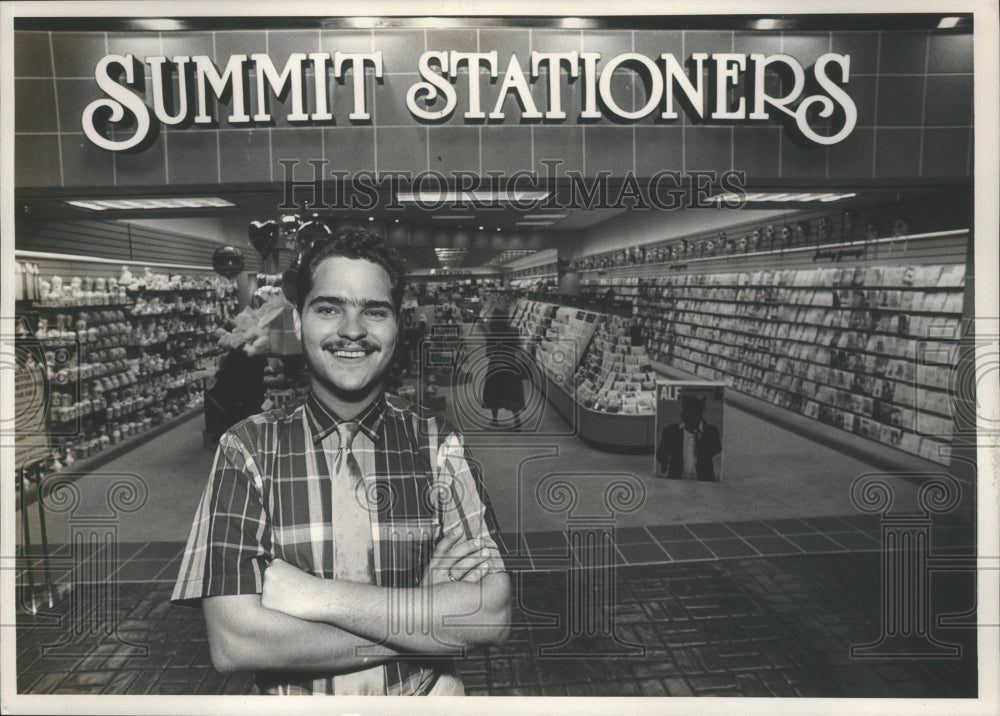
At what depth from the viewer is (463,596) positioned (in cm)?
204

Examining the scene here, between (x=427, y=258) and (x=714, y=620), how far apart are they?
2.76m

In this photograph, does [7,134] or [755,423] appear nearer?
[7,134]

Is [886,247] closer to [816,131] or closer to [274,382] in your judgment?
[816,131]

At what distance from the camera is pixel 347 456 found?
2.34 m

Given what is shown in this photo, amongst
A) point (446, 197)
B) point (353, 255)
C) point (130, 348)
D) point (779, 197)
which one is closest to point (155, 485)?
point (130, 348)

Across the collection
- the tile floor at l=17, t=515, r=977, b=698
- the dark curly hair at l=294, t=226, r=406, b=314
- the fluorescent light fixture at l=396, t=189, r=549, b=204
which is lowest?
the tile floor at l=17, t=515, r=977, b=698

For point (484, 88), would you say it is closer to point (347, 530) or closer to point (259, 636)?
point (347, 530)

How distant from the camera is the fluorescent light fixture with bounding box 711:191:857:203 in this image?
4344mm

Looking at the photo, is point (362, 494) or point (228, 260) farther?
point (228, 260)

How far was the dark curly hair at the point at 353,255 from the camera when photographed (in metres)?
2.33

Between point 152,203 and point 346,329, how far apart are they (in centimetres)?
298

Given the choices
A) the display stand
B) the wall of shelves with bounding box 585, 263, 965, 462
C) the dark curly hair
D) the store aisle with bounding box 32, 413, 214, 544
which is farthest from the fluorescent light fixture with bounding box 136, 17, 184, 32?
the display stand

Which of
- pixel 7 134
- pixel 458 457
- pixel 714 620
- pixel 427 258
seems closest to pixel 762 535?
pixel 714 620

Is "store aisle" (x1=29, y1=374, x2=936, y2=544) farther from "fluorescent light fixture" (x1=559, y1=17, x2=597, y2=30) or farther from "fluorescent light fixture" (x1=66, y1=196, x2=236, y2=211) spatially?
"fluorescent light fixture" (x1=559, y1=17, x2=597, y2=30)
